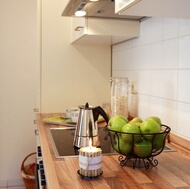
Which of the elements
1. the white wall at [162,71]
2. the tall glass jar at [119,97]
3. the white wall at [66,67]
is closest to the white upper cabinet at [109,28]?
the white wall at [162,71]

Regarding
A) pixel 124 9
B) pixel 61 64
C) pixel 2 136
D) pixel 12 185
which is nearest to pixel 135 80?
pixel 61 64

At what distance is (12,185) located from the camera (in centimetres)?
310

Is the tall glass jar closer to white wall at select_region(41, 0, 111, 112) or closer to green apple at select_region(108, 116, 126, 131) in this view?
white wall at select_region(41, 0, 111, 112)

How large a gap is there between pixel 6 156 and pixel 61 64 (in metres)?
1.33

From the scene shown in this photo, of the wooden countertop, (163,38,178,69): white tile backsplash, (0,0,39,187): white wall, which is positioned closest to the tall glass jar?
(163,38,178,69): white tile backsplash

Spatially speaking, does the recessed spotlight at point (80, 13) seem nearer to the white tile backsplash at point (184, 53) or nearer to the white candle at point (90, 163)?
the white tile backsplash at point (184, 53)

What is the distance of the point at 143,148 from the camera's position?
1.05m

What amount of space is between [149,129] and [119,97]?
2.82ft

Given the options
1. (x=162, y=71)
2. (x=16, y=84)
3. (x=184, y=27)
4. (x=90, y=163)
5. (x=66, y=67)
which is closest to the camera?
(x=90, y=163)

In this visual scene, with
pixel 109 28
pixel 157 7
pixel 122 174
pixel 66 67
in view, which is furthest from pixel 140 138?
pixel 66 67

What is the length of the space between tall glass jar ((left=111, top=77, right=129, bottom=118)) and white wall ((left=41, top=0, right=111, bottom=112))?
53cm

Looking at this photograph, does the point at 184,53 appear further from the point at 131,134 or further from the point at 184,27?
the point at 131,134

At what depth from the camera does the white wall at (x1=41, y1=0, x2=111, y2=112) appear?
2344 millimetres

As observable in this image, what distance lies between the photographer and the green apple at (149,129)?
1.05m
